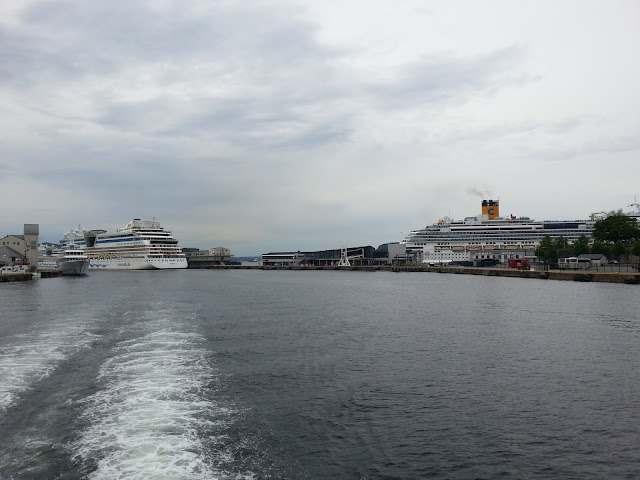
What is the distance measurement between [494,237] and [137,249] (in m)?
97.4

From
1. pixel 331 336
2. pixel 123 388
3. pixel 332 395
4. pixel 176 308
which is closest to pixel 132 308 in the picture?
pixel 176 308

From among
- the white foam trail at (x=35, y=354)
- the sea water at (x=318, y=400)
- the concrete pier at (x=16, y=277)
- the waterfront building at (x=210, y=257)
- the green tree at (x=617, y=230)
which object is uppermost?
the green tree at (x=617, y=230)

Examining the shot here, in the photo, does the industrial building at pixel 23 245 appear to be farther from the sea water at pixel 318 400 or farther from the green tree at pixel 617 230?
the green tree at pixel 617 230

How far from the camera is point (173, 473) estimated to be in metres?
8.77

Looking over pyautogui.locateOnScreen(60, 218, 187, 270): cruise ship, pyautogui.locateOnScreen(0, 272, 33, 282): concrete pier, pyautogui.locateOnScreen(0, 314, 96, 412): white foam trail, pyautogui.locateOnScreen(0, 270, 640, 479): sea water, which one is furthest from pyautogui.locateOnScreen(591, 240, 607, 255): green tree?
pyautogui.locateOnScreen(0, 272, 33, 282): concrete pier

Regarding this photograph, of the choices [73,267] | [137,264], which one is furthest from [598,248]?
[137,264]

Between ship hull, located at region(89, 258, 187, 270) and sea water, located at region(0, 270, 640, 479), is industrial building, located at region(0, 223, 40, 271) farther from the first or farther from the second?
sea water, located at region(0, 270, 640, 479)

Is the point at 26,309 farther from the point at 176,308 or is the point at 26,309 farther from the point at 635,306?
the point at 635,306

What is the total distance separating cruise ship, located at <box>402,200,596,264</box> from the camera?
122500 millimetres

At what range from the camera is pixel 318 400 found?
13.2 meters

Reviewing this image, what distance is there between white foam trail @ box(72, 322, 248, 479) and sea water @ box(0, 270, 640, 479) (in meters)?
0.05

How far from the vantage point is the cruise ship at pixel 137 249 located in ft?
392

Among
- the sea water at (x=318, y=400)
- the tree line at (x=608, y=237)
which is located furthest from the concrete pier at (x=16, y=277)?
the tree line at (x=608, y=237)

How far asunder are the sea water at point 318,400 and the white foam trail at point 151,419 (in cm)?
5
